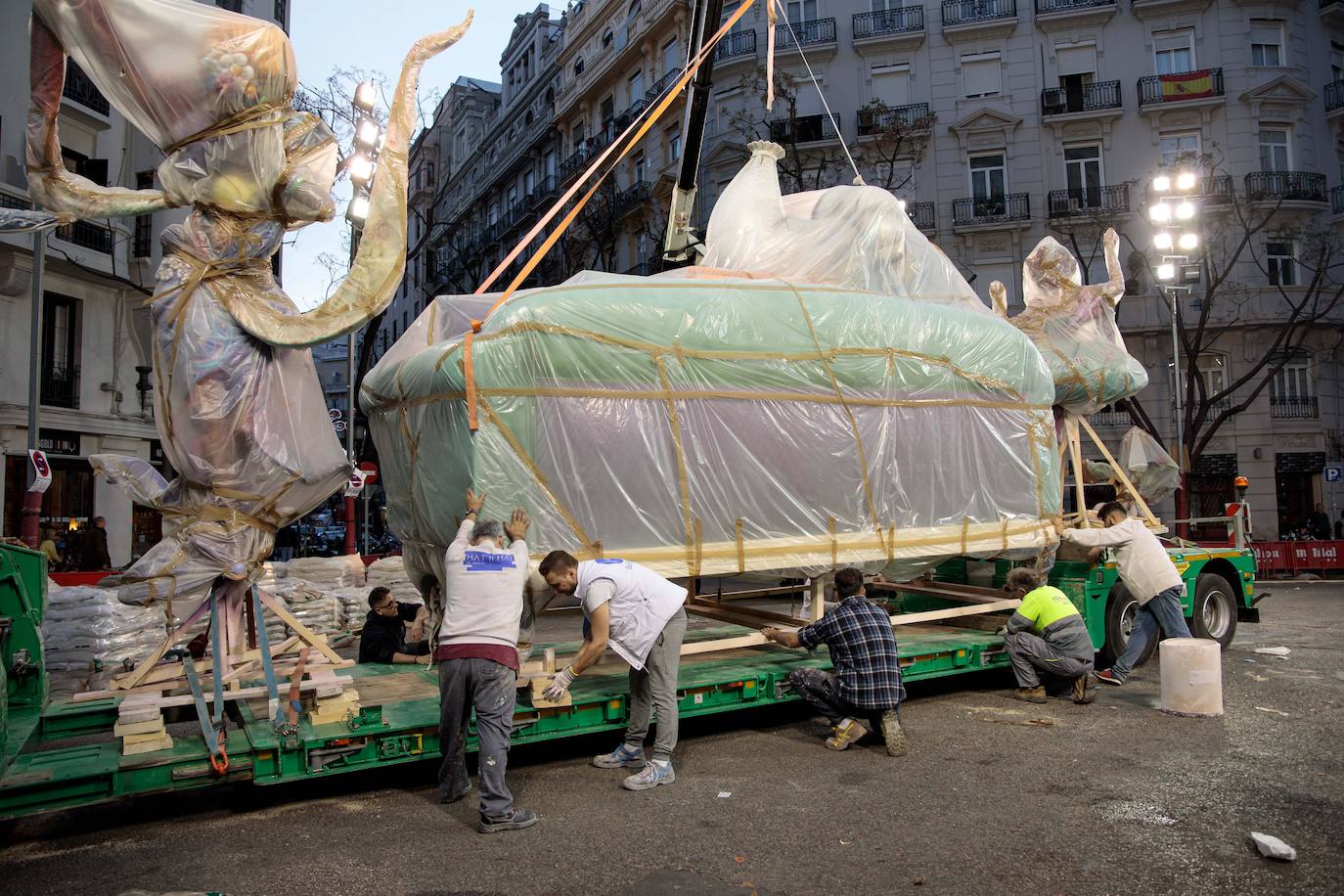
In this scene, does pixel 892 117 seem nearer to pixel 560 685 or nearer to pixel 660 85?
pixel 660 85

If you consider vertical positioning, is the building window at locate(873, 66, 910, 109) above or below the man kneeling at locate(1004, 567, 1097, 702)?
above

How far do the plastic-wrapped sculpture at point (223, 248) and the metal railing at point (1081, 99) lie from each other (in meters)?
26.9

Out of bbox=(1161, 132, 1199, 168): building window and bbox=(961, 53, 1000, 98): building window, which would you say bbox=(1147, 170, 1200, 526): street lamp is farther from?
bbox=(961, 53, 1000, 98): building window

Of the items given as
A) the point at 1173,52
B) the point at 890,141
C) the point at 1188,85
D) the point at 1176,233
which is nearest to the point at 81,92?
the point at 890,141

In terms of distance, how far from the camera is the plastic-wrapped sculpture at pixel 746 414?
20.1 feet

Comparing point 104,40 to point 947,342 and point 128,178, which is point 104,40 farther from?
point 128,178

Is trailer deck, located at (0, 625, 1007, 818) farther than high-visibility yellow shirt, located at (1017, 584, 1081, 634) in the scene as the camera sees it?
No

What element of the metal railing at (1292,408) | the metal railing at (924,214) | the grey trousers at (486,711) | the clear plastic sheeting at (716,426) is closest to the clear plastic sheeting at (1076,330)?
the clear plastic sheeting at (716,426)

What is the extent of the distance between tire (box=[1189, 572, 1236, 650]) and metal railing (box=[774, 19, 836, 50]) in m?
24.1

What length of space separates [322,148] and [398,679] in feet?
11.6

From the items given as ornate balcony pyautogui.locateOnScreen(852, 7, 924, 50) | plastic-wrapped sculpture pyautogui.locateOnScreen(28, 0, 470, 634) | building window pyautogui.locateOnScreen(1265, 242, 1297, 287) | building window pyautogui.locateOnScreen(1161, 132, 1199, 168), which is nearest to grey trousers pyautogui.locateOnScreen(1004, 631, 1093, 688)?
plastic-wrapped sculpture pyautogui.locateOnScreen(28, 0, 470, 634)

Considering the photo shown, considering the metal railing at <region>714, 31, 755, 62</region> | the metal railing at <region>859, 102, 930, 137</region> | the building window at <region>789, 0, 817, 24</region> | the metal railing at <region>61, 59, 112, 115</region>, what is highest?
the building window at <region>789, 0, 817, 24</region>

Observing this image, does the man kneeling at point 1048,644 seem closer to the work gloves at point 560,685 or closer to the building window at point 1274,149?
the work gloves at point 560,685

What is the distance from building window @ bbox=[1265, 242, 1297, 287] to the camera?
26047 millimetres
